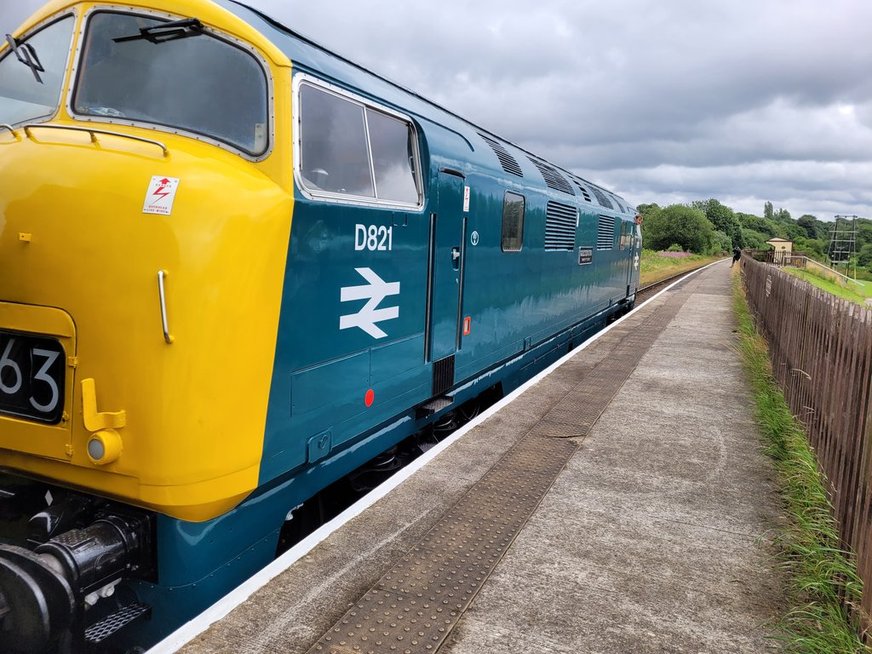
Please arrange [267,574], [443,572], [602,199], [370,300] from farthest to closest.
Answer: [602,199] → [370,300] → [443,572] → [267,574]

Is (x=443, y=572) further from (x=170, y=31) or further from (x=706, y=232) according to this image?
(x=706, y=232)

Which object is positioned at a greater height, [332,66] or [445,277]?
[332,66]

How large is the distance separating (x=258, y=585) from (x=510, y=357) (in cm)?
471

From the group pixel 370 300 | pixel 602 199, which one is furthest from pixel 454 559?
pixel 602 199

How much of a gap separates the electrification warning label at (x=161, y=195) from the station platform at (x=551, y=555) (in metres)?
1.80

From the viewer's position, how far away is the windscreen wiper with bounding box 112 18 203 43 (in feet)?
10.5

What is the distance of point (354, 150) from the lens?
3.86 meters

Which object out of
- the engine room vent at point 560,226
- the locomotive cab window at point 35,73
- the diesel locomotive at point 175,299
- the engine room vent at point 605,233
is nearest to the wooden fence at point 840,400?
the diesel locomotive at point 175,299

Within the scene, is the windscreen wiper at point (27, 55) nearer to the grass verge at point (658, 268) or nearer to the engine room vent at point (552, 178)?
the engine room vent at point (552, 178)

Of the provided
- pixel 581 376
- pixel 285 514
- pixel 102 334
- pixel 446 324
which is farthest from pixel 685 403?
pixel 102 334

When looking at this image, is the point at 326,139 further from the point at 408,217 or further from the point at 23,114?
the point at 23,114

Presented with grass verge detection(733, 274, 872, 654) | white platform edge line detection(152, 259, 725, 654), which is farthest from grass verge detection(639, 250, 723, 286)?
white platform edge line detection(152, 259, 725, 654)

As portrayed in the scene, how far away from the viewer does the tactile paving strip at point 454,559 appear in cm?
281

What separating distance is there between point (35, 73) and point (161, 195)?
154 cm
